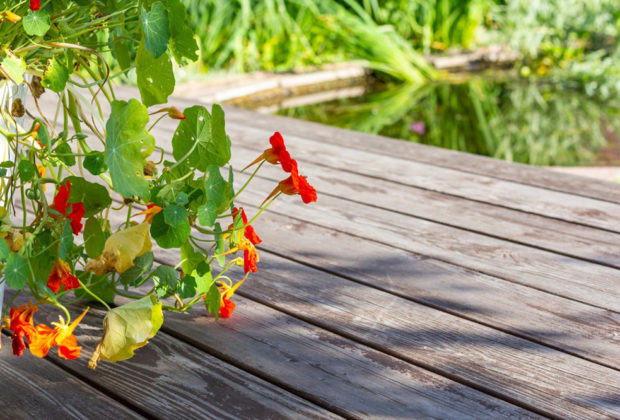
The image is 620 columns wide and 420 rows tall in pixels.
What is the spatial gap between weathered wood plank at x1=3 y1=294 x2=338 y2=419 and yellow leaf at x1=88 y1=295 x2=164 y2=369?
0.06 m

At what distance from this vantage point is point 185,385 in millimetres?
1022

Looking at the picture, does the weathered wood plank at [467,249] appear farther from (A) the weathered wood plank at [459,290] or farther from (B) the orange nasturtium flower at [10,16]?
(B) the orange nasturtium flower at [10,16]

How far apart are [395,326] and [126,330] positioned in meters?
0.43

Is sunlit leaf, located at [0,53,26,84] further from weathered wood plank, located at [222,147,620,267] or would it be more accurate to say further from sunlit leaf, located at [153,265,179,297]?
weathered wood plank, located at [222,147,620,267]

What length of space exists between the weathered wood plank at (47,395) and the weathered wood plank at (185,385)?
0.02 m

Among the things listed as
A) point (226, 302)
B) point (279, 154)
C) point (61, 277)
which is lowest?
point (226, 302)

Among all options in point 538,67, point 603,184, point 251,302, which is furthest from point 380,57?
point 251,302

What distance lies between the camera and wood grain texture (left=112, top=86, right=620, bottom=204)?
1.95 m

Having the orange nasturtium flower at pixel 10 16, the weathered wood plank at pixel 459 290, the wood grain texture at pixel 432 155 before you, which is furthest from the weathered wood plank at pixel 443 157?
the orange nasturtium flower at pixel 10 16

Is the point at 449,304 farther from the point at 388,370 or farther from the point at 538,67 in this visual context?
the point at 538,67

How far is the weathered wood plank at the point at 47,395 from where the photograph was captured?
0.95 meters

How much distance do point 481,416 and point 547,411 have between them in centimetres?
9

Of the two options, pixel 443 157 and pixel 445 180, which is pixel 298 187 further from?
pixel 443 157

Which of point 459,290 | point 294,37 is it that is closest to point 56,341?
point 459,290
